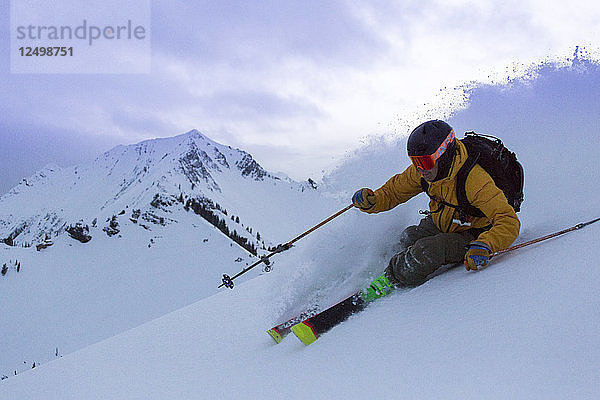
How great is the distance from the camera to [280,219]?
113 feet

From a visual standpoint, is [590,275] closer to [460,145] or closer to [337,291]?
[460,145]

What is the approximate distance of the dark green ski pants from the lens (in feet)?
8.82

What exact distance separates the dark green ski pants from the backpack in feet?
0.88

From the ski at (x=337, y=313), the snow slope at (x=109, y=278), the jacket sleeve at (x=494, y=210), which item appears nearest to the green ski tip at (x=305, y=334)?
the ski at (x=337, y=313)

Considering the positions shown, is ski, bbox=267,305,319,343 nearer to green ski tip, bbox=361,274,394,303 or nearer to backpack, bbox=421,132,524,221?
green ski tip, bbox=361,274,394,303

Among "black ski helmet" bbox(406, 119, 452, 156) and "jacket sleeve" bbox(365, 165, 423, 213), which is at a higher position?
"black ski helmet" bbox(406, 119, 452, 156)

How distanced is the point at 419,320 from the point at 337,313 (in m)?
0.78

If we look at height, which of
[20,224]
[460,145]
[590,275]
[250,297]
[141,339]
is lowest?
[141,339]

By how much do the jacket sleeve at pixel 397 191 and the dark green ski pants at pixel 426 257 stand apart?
2.14 ft

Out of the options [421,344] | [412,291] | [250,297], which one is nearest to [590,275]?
[421,344]

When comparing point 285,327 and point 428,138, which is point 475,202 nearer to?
point 428,138

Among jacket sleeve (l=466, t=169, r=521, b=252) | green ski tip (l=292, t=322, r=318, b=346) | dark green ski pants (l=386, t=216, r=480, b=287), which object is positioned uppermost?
jacket sleeve (l=466, t=169, r=521, b=252)

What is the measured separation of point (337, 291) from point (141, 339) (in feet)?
8.46

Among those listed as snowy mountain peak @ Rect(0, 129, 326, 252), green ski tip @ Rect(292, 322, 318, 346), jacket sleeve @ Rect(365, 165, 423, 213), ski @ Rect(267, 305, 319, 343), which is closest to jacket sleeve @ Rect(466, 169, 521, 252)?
jacket sleeve @ Rect(365, 165, 423, 213)
